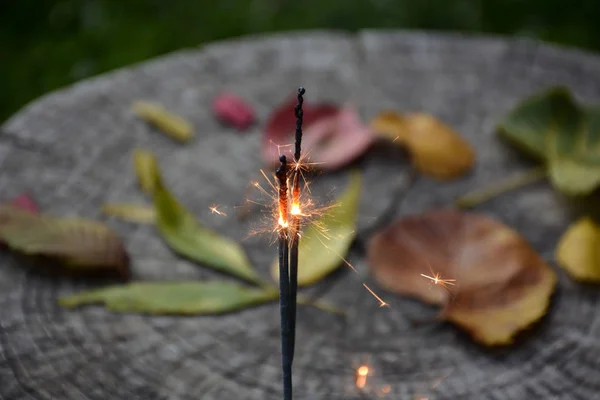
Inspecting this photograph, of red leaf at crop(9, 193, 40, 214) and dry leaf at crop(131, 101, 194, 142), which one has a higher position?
dry leaf at crop(131, 101, 194, 142)

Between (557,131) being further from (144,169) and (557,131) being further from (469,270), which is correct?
(144,169)

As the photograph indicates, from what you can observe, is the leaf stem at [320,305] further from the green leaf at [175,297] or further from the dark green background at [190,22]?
the dark green background at [190,22]

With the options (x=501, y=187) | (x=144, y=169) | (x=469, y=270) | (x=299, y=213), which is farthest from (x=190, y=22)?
(x=299, y=213)

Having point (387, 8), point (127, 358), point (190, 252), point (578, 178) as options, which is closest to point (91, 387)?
point (127, 358)

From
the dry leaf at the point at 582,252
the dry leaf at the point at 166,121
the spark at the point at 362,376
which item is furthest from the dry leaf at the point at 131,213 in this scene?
the dry leaf at the point at 582,252

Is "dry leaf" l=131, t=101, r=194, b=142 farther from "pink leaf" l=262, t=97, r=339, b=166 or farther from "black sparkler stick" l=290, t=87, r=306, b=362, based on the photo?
"black sparkler stick" l=290, t=87, r=306, b=362

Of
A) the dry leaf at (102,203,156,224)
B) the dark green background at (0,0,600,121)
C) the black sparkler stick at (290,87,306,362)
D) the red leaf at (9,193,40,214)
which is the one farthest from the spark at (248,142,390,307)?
the dark green background at (0,0,600,121)
